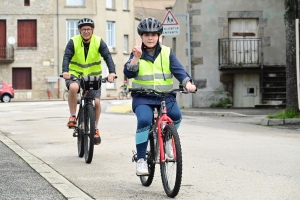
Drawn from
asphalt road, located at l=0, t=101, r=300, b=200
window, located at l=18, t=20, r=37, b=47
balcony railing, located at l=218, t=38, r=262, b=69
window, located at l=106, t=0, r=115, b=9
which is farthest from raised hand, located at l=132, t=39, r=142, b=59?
window, located at l=106, t=0, r=115, b=9

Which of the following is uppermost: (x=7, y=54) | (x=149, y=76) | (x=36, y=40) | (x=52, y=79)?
(x=36, y=40)

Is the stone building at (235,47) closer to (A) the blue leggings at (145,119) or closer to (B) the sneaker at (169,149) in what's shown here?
(A) the blue leggings at (145,119)

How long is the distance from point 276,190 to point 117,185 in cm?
159

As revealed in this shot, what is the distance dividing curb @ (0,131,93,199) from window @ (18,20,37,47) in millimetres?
46228

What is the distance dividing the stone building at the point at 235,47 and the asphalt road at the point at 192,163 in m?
10.1

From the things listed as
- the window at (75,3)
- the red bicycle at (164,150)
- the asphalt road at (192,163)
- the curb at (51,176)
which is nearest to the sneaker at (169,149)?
the red bicycle at (164,150)

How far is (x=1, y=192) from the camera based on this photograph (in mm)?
7270

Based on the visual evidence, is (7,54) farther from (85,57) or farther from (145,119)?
(145,119)

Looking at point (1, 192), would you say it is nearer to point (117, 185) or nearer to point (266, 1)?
point (117, 185)

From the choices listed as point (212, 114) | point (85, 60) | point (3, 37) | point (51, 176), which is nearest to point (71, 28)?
point (3, 37)

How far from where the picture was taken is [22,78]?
57.7m

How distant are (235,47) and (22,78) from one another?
1341 inches

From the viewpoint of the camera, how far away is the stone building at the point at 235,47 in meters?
26.0

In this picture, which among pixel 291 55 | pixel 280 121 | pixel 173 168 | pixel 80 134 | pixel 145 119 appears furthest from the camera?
pixel 291 55
